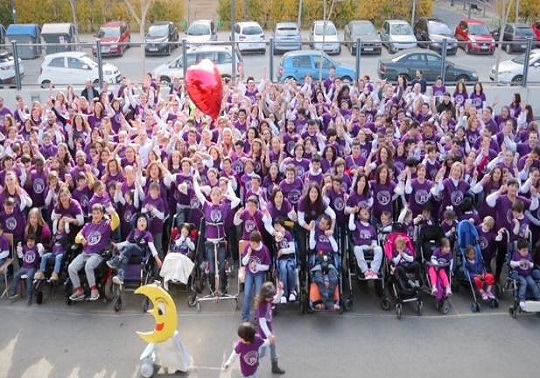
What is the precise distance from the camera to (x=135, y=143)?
35.7ft

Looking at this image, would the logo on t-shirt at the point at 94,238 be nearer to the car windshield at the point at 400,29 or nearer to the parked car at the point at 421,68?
the parked car at the point at 421,68

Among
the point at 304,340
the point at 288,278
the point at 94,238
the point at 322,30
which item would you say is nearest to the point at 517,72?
the point at 322,30

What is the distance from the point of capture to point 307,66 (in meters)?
19.4

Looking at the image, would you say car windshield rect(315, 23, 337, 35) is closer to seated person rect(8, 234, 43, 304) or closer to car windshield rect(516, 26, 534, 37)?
car windshield rect(516, 26, 534, 37)

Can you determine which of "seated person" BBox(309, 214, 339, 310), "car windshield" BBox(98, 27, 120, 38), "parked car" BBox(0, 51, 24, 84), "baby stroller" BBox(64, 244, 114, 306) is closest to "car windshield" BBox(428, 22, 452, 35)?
"car windshield" BBox(98, 27, 120, 38)

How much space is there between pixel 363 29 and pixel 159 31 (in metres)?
9.37

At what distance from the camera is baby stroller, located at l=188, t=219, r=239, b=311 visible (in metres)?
8.70

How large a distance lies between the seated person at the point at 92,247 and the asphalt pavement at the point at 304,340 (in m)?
0.28

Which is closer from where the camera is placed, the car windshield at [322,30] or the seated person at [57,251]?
the seated person at [57,251]

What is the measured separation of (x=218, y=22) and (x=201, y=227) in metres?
28.5

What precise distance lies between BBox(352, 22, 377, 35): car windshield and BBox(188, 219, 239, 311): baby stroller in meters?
22.5

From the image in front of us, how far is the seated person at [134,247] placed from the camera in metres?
8.65

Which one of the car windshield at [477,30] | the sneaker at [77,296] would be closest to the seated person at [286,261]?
the sneaker at [77,296]

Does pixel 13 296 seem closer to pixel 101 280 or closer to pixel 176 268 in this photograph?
pixel 101 280
